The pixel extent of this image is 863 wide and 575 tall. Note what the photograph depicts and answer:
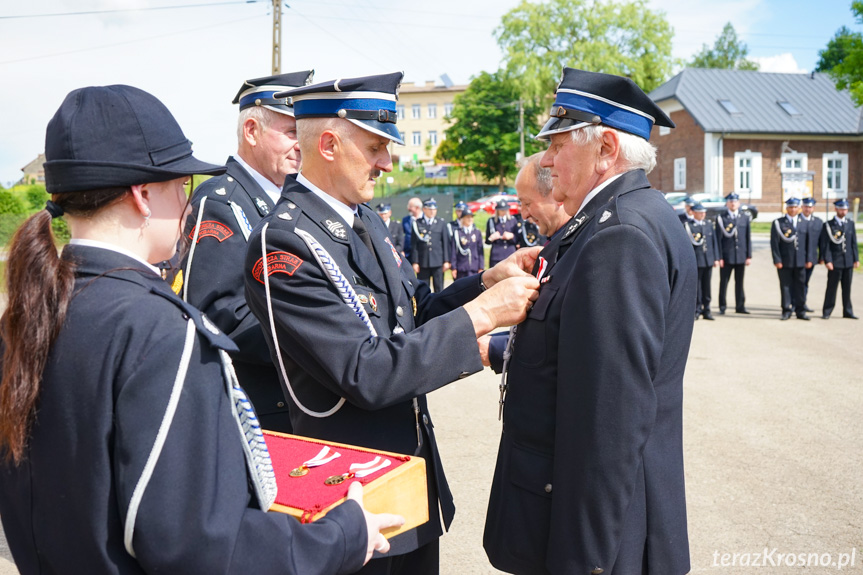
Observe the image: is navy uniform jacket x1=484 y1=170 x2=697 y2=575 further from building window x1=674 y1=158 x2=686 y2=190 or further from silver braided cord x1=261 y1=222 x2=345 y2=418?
building window x1=674 y1=158 x2=686 y2=190

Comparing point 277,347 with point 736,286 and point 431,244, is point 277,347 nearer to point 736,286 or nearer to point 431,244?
point 736,286

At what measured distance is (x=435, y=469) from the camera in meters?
2.50

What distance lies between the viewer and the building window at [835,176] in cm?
3972

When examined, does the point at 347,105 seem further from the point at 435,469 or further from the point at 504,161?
the point at 504,161

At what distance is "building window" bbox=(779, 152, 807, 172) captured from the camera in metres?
39.1

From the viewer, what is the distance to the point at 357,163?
2.45 metres

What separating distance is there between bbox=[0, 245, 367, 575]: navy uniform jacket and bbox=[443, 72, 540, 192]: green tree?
5118cm

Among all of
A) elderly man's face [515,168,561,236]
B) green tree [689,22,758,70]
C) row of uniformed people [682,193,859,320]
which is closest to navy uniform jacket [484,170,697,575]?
elderly man's face [515,168,561,236]

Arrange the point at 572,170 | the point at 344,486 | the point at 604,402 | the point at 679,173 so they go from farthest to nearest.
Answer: the point at 679,173
the point at 572,170
the point at 604,402
the point at 344,486

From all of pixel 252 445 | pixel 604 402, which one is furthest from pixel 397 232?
pixel 252 445

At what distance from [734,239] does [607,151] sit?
12598mm

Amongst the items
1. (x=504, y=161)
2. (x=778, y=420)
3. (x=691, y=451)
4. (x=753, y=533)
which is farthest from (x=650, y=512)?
(x=504, y=161)

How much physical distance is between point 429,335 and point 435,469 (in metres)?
0.59

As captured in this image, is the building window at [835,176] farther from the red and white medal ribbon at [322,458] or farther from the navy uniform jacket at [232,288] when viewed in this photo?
the red and white medal ribbon at [322,458]
